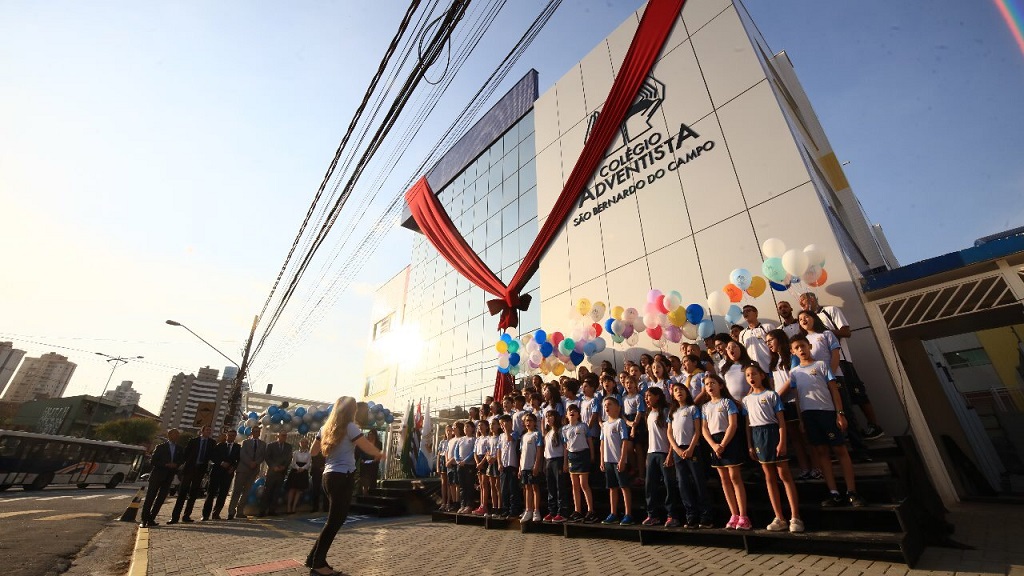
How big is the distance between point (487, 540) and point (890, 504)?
391 centimetres

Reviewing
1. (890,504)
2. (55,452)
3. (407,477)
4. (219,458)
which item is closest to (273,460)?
(219,458)

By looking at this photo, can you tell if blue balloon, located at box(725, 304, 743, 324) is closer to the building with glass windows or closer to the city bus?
the building with glass windows

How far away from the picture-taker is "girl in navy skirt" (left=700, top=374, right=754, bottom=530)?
12.5 ft

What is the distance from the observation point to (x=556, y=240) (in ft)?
37.1

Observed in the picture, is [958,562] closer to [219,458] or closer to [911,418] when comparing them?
[911,418]

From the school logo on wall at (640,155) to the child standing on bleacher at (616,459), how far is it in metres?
5.90

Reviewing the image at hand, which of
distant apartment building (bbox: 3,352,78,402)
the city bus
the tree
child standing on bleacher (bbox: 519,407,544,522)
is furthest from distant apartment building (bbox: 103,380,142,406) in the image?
child standing on bleacher (bbox: 519,407,544,522)

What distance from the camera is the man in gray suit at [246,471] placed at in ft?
27.6

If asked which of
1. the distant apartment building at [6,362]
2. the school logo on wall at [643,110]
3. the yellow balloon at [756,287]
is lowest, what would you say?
the yellow balloon at [756,287]

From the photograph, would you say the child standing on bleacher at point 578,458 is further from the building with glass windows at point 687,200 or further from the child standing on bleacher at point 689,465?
the building with glass windows at point 687,200

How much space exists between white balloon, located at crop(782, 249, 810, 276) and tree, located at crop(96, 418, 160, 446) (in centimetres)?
5665

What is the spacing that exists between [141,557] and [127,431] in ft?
173

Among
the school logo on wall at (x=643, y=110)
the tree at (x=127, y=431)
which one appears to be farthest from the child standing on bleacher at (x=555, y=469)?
the tree at (x=127, y=431)

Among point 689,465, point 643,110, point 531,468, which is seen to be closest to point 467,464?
point 531,468
